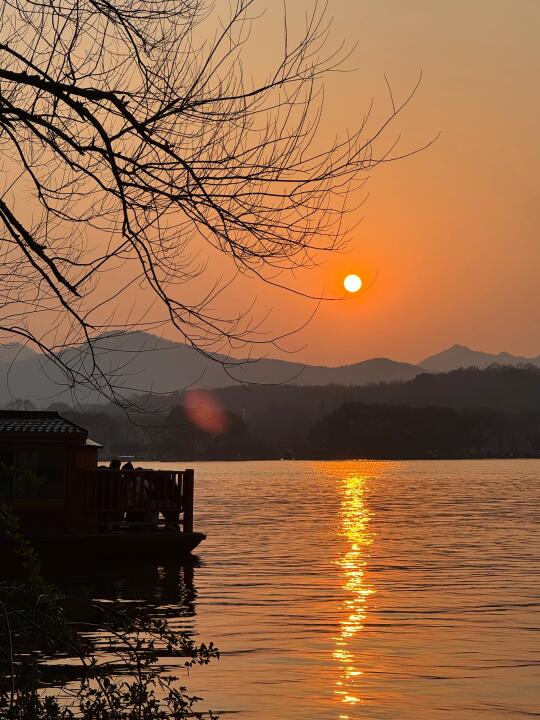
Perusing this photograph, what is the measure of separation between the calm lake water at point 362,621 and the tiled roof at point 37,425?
12.5 feet

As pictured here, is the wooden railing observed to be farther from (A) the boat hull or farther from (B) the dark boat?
(A) the boat hull

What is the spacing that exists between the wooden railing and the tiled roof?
106 centimetres

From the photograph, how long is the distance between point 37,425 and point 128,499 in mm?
2929

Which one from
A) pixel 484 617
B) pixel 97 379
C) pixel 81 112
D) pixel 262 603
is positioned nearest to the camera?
pixel 81 112

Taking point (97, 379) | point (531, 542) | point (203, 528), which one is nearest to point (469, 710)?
point (97, 379)

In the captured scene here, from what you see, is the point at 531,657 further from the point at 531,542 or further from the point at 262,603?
the point at 531,542

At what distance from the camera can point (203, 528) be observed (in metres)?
54.2

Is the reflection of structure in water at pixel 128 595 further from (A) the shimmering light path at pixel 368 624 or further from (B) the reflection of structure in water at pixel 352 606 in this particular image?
(B) the reflection of structure in water at pixel 352 606

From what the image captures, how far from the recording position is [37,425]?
99.5 feet

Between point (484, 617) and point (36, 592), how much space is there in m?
16.8

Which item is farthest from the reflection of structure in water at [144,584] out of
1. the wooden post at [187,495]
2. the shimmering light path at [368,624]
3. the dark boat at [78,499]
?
the wooden post at [187,495]

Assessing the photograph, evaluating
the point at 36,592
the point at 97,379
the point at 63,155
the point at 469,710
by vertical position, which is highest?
the point at 63,155

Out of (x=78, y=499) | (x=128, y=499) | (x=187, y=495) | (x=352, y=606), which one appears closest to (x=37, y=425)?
(x=78, y=499)

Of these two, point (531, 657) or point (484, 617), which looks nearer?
point (531, 657)
